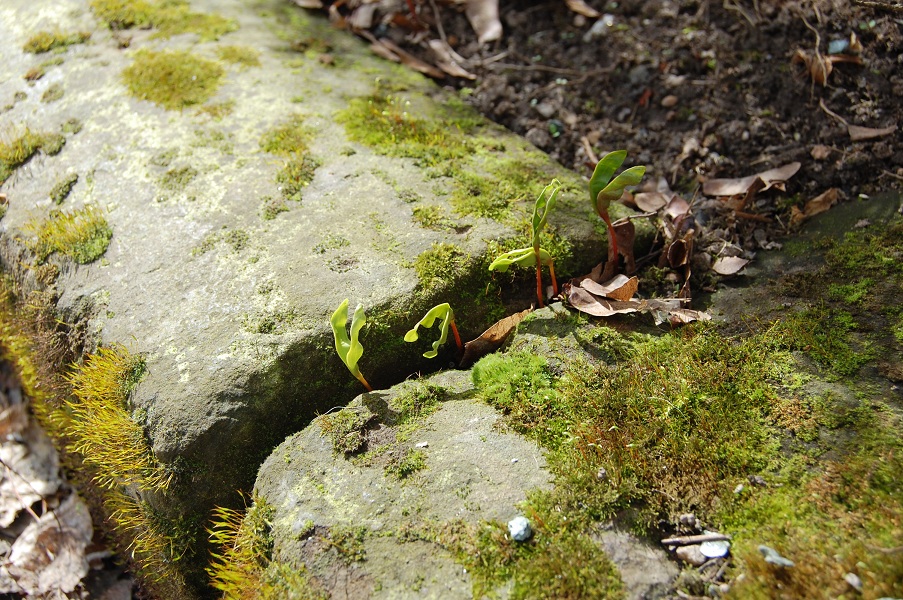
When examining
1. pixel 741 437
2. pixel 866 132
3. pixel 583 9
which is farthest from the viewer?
pixel 583 9

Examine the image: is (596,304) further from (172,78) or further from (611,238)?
(172,78)

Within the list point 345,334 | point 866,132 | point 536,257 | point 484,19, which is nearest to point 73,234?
point 345,334

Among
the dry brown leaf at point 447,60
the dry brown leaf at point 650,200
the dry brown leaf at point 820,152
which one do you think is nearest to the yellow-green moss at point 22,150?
the dry brown leaf at point 447,60

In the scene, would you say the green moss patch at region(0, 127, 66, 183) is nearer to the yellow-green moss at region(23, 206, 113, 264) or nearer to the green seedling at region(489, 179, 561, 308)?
the yellow-green moss at region(23, 206, 113, 264)

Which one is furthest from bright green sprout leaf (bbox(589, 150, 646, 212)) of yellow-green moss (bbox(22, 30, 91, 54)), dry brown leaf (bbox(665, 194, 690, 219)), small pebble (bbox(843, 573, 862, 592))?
yellow-green moss (bbox(22, 30, 91, 54))

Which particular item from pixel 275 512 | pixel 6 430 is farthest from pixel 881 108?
pixel 6 430

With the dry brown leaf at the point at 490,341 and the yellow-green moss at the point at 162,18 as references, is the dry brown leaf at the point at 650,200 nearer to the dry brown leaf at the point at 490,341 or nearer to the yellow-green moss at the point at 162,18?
the dry brown leaf at the point at 490,341

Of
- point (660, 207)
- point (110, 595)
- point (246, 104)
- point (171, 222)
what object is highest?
point (246, 104)

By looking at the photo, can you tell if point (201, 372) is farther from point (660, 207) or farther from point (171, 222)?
point (660, 207)
